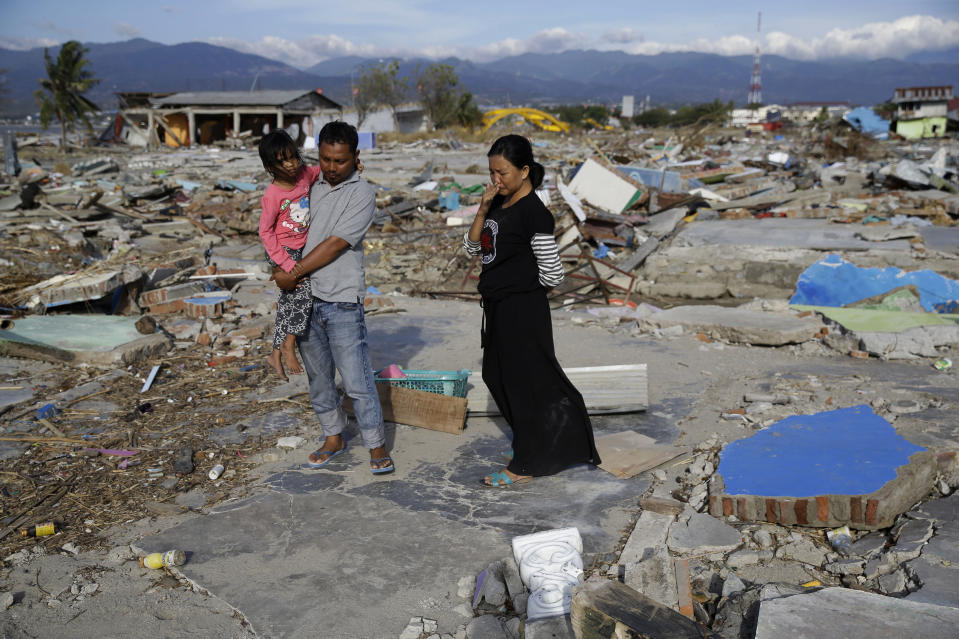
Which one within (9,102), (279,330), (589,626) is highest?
(9,102)

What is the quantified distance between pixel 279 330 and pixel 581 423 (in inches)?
60.4

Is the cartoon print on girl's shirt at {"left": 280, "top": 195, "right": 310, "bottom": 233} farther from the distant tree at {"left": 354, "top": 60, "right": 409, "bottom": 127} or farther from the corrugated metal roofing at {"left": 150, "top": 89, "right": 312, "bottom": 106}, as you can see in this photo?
the distant tree at {"left": 354, "top": 60, "right": 409, "bottom": 127}

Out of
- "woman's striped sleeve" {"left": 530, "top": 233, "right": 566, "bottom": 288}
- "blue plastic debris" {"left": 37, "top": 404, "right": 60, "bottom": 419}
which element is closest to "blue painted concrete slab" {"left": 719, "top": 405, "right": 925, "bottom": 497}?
"woman's striped sleeve" {"left": 530, "top": 233, "right": 566, "bottom": 288}

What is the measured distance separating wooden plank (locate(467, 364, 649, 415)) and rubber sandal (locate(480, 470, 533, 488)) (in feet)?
2.86

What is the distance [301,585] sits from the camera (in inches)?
97.2

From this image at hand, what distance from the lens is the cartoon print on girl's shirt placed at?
10.2 ft

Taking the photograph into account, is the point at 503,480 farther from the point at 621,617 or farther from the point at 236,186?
the point at 236,186

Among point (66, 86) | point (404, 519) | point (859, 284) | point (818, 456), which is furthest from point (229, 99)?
point (818, 456)

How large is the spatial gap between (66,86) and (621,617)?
A: 42.3m

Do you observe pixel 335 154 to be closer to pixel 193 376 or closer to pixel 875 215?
pixel 193 376

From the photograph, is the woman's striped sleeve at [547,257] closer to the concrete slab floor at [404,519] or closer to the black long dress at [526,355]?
the black long dress at [526,355]

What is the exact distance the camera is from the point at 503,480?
10.5 feet

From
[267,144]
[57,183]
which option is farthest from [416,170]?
[267,144]

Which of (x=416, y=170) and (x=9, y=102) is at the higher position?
(x=9, y=102)
